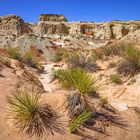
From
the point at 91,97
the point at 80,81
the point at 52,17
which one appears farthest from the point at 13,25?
the point at 80,81

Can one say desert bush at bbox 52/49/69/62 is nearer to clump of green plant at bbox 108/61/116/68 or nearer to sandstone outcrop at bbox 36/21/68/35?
clump of green plant at bbox 108/61/116/68

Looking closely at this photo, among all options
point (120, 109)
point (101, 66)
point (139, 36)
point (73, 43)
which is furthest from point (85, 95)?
point (73, 43)

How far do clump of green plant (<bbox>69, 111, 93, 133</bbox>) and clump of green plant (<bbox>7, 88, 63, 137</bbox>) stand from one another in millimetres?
335

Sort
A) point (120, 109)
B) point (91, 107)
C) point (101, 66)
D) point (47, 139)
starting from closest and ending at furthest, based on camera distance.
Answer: point (47, 139), point (91, 107), point (120, 109), point (101, 66)

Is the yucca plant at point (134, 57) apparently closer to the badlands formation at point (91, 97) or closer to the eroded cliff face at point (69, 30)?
the badlands formation at point (91, 97)

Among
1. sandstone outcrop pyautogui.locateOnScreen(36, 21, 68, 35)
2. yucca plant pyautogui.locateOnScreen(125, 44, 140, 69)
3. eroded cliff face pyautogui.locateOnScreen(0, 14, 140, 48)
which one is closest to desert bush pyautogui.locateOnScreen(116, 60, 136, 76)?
yucca plant pyautogui.locateOnScreen(125, 44, 140, 69)

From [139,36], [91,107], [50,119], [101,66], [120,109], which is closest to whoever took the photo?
[50,119]

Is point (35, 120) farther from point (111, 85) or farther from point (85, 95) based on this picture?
point (111, 85)

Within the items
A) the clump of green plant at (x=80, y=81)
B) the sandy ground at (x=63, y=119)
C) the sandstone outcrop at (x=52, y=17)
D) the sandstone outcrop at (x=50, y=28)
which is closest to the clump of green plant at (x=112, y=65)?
the sandy ground at (x=63, y=119)

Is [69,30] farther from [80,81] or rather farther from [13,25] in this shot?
[80,81]

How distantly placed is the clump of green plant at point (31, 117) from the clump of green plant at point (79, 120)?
13.2 inches

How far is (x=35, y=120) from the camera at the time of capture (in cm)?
652

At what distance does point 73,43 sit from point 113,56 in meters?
11.8

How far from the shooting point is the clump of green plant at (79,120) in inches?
258
